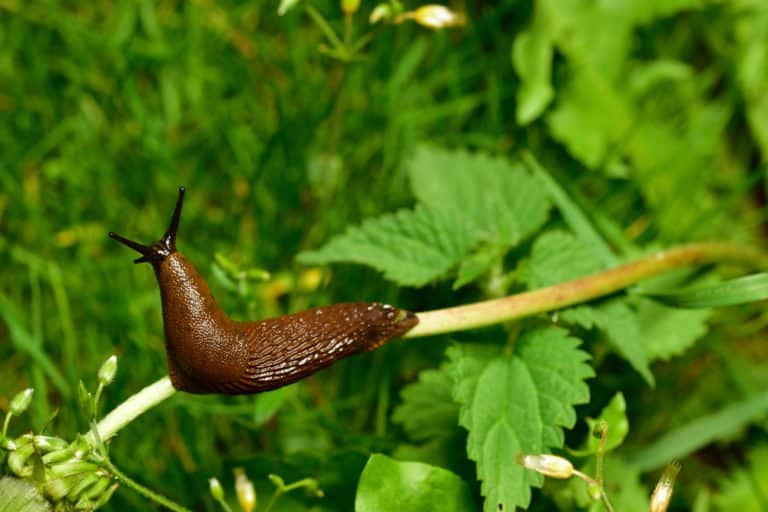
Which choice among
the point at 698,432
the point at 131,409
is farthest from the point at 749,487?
the point at 131,409

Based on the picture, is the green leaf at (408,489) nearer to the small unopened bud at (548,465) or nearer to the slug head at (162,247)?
the small unopened bud at (548,465)

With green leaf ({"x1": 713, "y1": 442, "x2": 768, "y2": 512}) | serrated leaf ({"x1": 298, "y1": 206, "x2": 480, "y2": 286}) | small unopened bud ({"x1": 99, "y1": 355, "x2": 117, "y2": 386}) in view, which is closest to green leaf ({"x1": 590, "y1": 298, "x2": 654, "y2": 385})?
serrated leaf ({"x1": 298, "y1": 206, "x2": 480, "y2": 286})

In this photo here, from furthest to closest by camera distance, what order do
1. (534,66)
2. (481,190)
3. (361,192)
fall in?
(534,66) → (361,192) → (481,190)

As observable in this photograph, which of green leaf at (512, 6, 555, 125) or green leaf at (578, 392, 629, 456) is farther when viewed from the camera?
green leaf at (512, 6, 555, 125)

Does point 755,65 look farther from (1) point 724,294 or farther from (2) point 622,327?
(2) point 622,327

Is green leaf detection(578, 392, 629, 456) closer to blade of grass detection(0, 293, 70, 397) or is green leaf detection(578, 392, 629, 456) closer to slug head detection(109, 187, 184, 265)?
slug head detection(109, 187, 184, 265)

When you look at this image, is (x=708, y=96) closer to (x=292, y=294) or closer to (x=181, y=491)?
(x=292, y=294)
